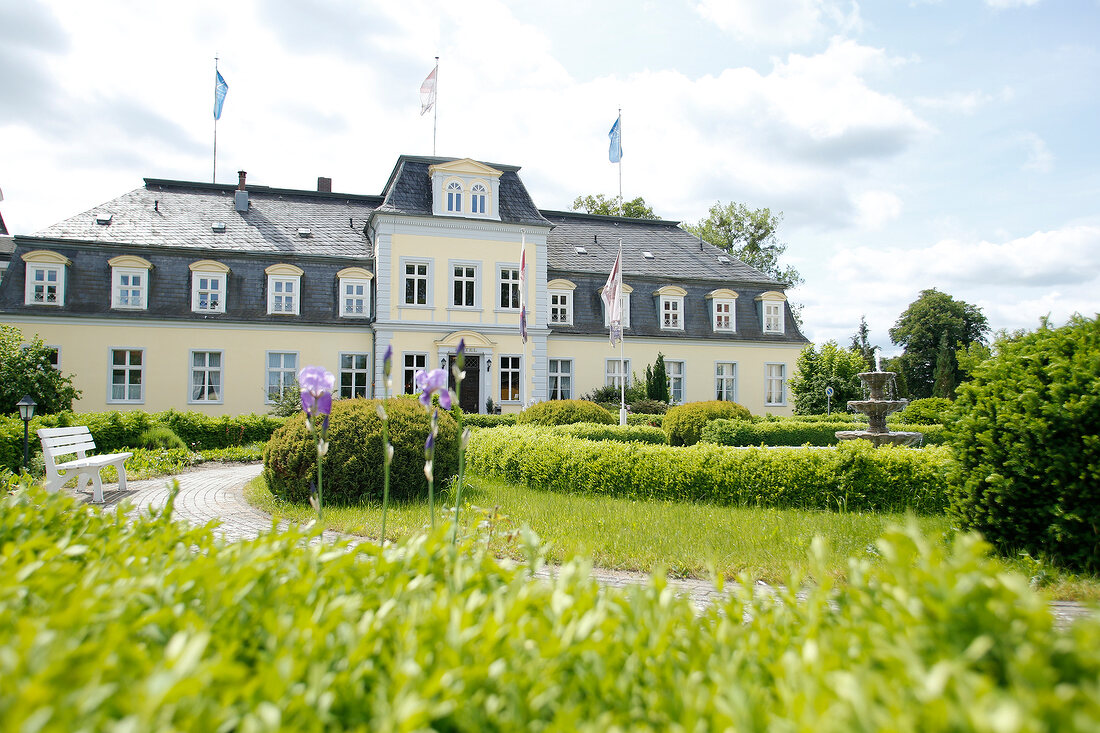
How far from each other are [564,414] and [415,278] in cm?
1042

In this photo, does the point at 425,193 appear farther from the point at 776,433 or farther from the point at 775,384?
the point at 775,384

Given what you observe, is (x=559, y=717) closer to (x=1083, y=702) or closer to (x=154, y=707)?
(x=154, y=707)

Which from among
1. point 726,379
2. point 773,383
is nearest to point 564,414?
point 726,379

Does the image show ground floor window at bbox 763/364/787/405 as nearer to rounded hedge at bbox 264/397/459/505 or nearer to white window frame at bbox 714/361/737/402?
white window frame at bbox 714/361/737/402

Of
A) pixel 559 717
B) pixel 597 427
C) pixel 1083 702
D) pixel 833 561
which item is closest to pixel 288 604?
pixel 559 717

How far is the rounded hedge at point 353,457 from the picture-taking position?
26.0 feet

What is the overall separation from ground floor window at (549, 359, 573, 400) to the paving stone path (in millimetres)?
13587

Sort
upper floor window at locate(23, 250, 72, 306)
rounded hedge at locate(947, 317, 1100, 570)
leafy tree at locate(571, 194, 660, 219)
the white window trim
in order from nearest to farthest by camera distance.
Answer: rounded hedge at locate(947, 317, 1100, 570)
upper floor window at locate(23, 250, 72, 306)
the white window trim
leafy tree at locate(571, 194, 660, 219)

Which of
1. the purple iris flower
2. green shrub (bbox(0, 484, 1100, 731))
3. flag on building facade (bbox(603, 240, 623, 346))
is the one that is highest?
flag on building facade (bbox(603, 240, 623, 346))

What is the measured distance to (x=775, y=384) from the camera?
91.6 feet

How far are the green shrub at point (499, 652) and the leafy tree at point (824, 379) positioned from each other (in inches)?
995

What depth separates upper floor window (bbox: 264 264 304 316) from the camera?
21938mm

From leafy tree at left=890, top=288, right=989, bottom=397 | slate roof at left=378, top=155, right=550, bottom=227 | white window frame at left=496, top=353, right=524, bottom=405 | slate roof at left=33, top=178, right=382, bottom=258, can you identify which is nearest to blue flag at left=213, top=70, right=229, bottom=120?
slate roof at left=33, top=178, right=382, bottom=258

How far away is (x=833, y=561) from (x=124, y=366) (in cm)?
2248
